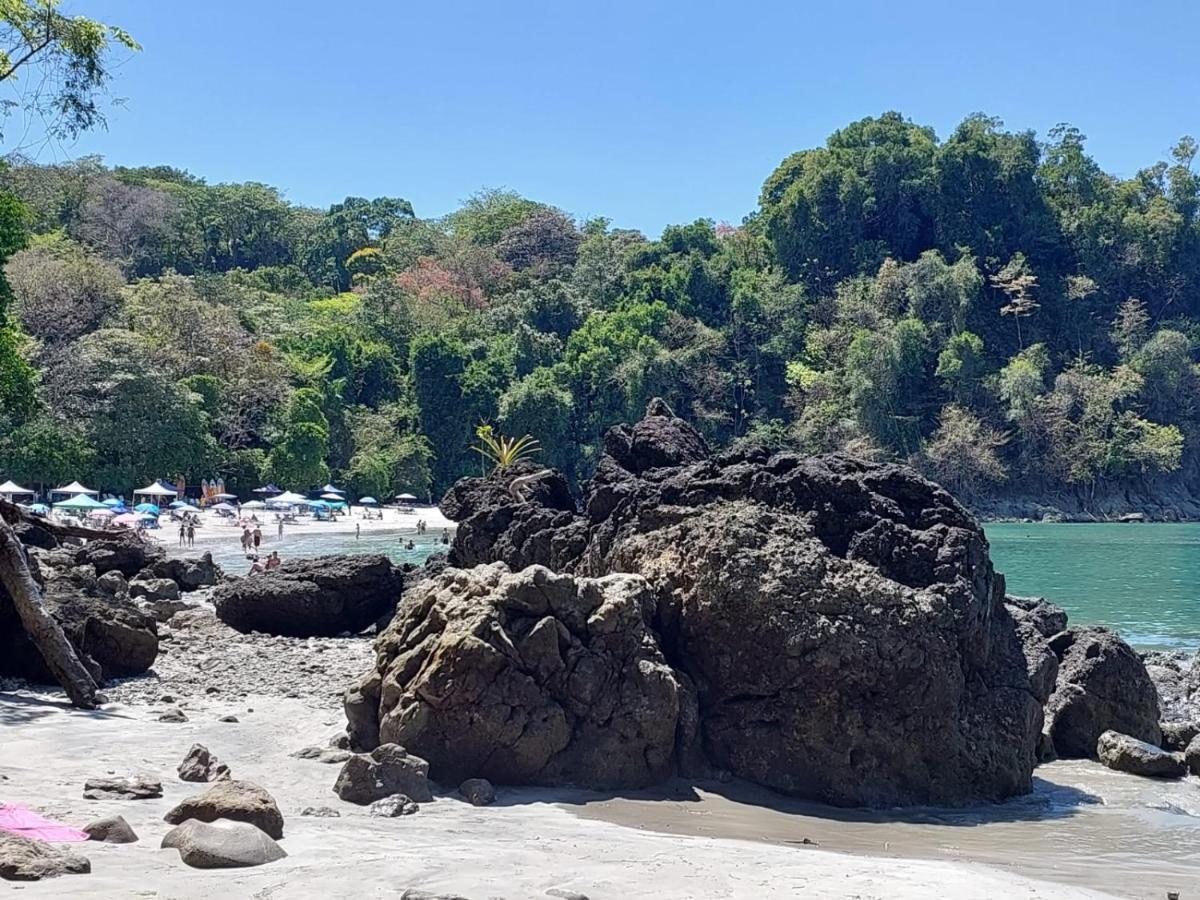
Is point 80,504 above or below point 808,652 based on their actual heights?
below

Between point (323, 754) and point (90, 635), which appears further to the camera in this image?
point (90, 635)

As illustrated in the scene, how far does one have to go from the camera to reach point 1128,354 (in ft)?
279

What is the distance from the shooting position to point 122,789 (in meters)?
7.29

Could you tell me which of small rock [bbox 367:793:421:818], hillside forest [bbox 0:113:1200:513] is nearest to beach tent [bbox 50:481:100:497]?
hillside forest [bbox 0:113:1200:513]

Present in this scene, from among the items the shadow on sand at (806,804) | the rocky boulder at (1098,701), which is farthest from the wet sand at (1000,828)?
the rocky boulder at (1098,701)

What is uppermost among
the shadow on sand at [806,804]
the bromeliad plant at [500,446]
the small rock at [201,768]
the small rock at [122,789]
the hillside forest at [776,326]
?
the hillside forest at [776,326]

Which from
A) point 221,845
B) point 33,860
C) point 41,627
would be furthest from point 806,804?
point 41,627

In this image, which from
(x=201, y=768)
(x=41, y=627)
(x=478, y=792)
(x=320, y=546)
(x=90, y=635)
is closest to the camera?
(x=201, y=768)

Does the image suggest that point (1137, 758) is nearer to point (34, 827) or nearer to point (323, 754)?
point (323, 754)

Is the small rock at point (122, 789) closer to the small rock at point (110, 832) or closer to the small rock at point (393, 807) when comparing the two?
the small rock at point (110, 832)

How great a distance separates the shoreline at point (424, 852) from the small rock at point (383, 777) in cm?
12

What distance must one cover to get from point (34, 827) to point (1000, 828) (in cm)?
617

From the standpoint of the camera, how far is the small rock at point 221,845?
591 cm

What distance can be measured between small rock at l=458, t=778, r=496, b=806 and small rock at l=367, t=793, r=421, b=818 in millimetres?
480
